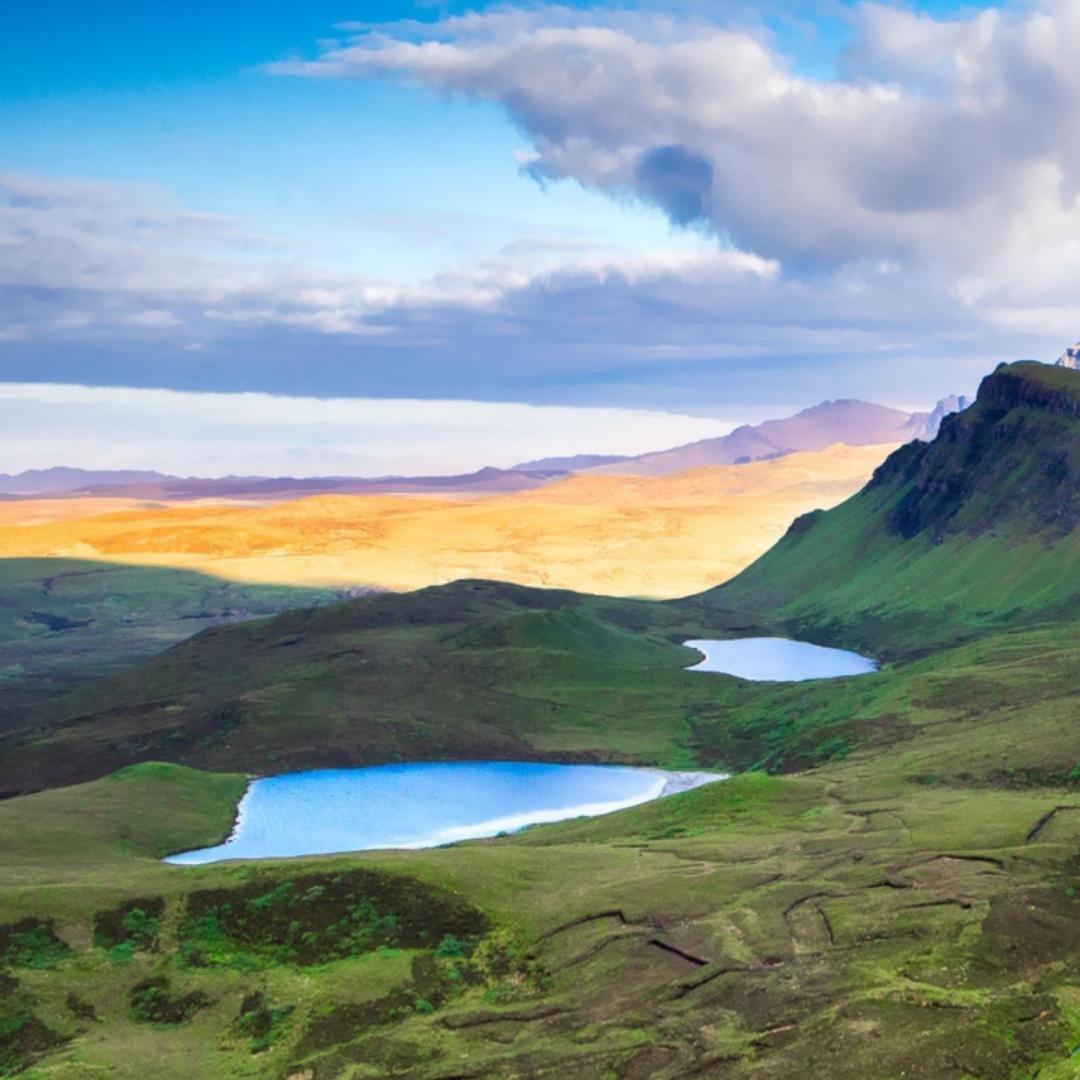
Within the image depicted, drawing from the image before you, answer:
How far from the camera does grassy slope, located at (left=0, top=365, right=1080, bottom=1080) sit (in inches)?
1666

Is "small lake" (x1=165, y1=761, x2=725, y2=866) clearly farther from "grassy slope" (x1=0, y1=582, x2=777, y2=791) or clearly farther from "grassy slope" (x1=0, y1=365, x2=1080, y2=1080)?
"grassy slope" (x1=0, y1=365, x2=1080, y2=1080)

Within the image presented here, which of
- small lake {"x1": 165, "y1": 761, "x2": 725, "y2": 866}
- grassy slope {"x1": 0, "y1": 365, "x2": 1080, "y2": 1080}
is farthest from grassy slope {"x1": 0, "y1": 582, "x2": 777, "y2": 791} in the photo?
grassy slope {"x1": 0, "y1": 365, "x2": 1080, "y2": 1080}

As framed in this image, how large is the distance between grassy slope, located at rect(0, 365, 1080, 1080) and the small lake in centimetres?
2044

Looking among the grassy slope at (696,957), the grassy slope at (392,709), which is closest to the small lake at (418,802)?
the grassy slope at (392,709)

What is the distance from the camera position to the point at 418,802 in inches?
4845

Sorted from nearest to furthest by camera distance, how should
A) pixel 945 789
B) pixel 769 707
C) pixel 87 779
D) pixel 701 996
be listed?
1. pixel 701 996
2. pixel 945 789
3. pixel 87 779
4. pixel 769 707

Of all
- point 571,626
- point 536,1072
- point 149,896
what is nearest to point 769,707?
point 571,626

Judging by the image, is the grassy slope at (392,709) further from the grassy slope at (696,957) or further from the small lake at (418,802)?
the grassy slope at (696,957)

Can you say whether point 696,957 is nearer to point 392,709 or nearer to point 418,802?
point 418,802

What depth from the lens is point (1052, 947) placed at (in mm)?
48031

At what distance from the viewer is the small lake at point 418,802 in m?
106

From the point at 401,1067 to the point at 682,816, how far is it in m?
42.9

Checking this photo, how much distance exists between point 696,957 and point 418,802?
7416 cm

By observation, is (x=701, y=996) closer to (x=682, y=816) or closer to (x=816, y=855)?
(x=816, y=855)
